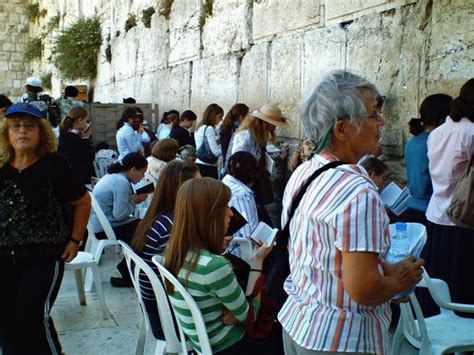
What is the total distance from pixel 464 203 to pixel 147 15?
940 centimetres

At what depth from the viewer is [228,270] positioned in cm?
258

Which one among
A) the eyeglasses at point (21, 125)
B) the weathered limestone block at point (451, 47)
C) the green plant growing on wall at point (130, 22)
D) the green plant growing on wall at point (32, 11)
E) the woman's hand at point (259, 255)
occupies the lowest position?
the woman's hand at point (259, 255)

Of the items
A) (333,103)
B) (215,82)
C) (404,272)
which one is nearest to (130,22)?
(215,82)

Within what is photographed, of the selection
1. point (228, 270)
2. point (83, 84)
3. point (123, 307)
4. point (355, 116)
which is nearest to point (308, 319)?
point (355, 116)

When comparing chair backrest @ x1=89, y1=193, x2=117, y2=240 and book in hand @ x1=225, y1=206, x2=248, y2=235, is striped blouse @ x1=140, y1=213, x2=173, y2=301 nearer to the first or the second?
book in hand @ x1=225, y1=206, x2=248, y2=235

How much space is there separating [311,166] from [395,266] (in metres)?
0.38

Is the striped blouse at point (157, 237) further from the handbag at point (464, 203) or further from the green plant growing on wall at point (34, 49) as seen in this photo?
the green plant growing on wall at point (34, 49)

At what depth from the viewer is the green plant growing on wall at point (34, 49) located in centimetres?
2077

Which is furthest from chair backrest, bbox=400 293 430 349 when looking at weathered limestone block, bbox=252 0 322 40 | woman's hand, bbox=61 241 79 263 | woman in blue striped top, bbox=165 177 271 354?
weathered limestone block, bbox=252 0 322 40

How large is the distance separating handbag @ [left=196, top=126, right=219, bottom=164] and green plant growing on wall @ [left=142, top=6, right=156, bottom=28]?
5.30 meters

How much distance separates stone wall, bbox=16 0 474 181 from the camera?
4633mm

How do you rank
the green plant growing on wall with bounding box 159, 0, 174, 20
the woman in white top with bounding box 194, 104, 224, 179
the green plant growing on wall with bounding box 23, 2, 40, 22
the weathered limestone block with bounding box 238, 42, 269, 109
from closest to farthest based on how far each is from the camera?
the woman in white top with bounding box 194, 104, 224, 179 < the weathered limestone block with bounding box 238, 42, 269, 109 < the green plant growing on wall with bounding box 159, 0, 174, 20 < the green plant growing on wall with bounding box 23, 2, 40, 22

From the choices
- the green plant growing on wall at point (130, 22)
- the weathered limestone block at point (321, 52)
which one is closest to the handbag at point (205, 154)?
the weathered limestone block at point (321, 52)

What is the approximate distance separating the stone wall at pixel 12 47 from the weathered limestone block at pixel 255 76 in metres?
15.5
